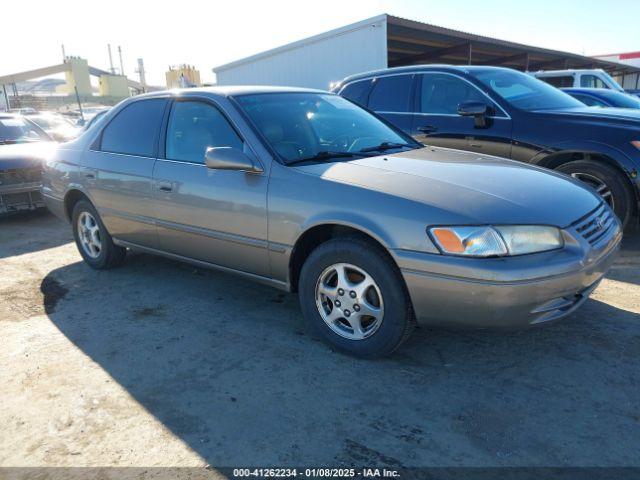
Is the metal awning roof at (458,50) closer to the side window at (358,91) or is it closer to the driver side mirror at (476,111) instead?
the side window at (358,91)

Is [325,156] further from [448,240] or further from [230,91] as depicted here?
[448,240]

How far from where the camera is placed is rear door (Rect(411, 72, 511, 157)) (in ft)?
16.9

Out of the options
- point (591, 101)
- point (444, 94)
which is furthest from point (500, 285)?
point (591, 101)

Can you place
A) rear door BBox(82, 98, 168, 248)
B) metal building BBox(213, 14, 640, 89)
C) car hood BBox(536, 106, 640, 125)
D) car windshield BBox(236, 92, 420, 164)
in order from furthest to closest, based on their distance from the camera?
1. metal building BBox(213, 14, 640, 89)
2. car hood BBox(536, 106, 640, 125)
3. rear door BBox(82, 98, 168, 248)
4. car windshield BBox(236, 92, 420, 164)

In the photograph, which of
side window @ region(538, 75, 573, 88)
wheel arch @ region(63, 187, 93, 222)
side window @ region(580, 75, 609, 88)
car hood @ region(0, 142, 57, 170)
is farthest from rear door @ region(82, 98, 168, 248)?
side window @ region(580, 75, 609, 88)

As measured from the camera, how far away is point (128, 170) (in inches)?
160

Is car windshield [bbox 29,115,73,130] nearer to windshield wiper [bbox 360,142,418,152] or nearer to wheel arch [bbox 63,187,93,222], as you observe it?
wheel arch [bbox 63,187,93,222]

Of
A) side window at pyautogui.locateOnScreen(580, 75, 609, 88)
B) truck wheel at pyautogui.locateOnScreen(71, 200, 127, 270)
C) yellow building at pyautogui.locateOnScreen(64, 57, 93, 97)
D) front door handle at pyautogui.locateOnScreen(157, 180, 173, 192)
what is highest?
yellow building at pyautogui.locateOnScreen(64, 57, 93, 97)

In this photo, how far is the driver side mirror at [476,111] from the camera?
5055mm

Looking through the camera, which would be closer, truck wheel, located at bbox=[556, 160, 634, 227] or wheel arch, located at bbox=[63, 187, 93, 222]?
truck wheel, located at bbox=[556, 160, 634, 227]

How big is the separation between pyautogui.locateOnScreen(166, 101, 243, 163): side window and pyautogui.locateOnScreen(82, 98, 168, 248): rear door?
19 centimetres

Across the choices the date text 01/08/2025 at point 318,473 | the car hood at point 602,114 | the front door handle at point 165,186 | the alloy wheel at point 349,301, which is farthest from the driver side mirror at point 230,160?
the car hood at point 602,114

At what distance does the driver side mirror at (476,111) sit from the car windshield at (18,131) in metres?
6.55

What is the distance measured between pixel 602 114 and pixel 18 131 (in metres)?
8.14
